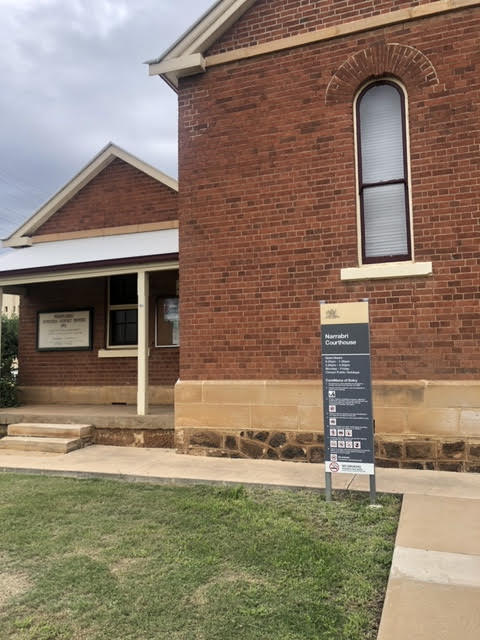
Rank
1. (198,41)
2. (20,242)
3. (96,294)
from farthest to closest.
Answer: (20,242), (96,294), (198,41)

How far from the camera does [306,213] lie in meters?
7.07

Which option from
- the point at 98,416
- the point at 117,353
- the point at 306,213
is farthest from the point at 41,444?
the point at 306,213

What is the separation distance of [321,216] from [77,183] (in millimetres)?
6594

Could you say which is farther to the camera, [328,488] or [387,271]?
[387,271]

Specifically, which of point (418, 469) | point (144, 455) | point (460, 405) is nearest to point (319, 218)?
point (460, 405)

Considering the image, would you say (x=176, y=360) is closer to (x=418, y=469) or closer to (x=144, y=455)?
(x=144, y=455)

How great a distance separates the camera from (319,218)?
700cm

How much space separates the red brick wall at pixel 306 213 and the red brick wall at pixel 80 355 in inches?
110

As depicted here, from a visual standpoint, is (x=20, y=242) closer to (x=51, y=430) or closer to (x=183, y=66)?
(x=51, y=430)

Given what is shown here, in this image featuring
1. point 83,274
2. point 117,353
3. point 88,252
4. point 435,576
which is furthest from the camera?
point 117,353

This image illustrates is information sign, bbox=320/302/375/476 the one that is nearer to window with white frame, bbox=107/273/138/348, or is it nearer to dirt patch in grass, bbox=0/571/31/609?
dirt patch in grass, bbox=0/571/31/609

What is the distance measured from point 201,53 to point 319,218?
Result: 3155 millimetres

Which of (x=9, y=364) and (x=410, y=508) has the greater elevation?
(x=9, y=364)

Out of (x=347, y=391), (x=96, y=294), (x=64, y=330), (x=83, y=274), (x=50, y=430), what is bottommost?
(x=50, y=430)
